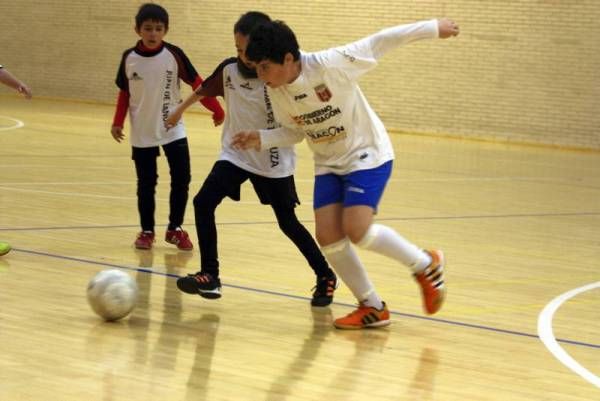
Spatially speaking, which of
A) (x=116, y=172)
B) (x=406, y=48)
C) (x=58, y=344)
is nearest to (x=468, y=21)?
(x=406, y=48)

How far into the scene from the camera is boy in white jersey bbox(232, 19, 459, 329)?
15.5ft

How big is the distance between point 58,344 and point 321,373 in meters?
1.08

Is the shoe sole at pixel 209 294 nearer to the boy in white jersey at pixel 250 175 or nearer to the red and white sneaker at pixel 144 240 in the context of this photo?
the boy in white jersey at pixel 250 175

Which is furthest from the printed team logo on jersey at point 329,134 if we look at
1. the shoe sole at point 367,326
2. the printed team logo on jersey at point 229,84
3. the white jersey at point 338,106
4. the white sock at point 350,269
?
the printed team logo on jersey at point 229,84

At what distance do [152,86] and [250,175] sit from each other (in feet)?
5.50

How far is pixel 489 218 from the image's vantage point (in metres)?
8.93

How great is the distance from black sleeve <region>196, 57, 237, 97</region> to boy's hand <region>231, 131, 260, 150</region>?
927mm

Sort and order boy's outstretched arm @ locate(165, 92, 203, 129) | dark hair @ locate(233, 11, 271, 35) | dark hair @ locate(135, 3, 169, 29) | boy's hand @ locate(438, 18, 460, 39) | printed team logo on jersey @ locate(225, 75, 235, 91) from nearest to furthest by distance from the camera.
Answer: boy's hand @ locate(438, 18, 460, 39)
dark hair @ locate(233, 11, 271, 35)
printed team logo on jersey @ locate(225, 75, 235, 91)
boy's outstretched arm @ locate(165, 92, 203, 129)
dark hair @ locate(135, 3, 169, 29)

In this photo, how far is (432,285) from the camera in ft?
16.2

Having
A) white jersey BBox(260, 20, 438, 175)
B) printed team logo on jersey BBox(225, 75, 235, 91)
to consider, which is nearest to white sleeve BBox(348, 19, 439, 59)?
white jersey BBox(260, 20, 438, 175)

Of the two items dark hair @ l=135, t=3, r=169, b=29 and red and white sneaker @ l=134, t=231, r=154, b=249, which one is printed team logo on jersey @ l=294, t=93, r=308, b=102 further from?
red and white sneaker @ l=134, t=231, r=154, b=249

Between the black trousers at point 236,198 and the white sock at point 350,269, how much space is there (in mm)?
496

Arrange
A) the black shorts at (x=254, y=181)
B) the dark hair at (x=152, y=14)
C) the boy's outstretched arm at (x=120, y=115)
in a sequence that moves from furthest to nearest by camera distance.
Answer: the boy's outstretched arm at (x=120, y=115) → the dark hair at (x=152, y=14) → the black shorts at (x=254, y=181)

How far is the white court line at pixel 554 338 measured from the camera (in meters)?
4.27
